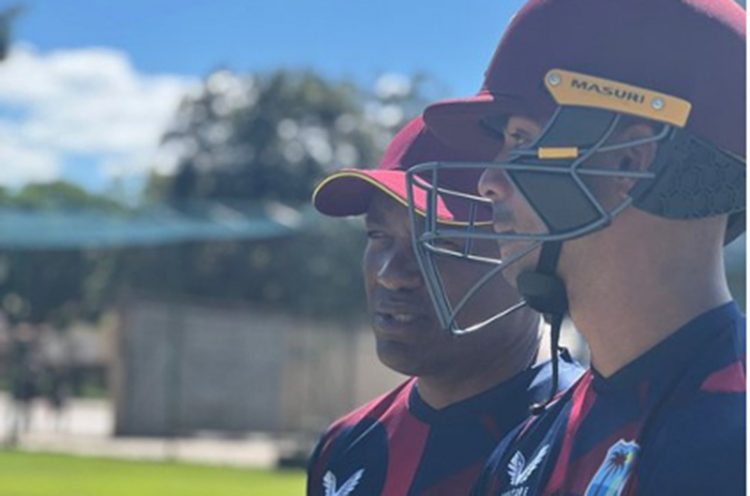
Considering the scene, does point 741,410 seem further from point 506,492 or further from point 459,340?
point 459,340

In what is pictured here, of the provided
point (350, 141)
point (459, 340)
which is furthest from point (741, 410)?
point (350, 141)

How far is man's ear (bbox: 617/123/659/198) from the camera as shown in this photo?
4.38 ft

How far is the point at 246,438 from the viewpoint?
18.6 meters

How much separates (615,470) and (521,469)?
0.27 m

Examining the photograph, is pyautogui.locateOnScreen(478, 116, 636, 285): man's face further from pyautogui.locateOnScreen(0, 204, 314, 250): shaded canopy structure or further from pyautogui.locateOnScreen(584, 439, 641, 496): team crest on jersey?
pyautogui.locateOnScreen(0, 204, 314, 250): shaded canopy structure

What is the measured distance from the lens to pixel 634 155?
1.35 meters

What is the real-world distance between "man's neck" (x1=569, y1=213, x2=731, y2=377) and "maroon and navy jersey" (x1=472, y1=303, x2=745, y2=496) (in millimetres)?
14

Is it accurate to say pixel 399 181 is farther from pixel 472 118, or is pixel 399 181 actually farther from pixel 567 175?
pixel 567 175

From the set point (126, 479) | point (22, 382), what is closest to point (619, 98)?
point (126, 479)

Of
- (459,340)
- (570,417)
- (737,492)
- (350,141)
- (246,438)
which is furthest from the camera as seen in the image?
(350,141)

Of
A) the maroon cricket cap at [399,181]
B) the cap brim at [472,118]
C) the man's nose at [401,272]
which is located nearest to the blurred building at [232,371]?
the maroon cricket cap at [399,181]

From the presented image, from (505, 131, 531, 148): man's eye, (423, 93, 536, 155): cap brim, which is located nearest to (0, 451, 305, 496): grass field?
(423, 93, 536, 155): cap brim

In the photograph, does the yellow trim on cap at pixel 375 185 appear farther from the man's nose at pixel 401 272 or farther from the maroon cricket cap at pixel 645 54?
the maroon cricket cap at pixel 645 54

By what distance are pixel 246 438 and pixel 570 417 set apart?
1747cm
